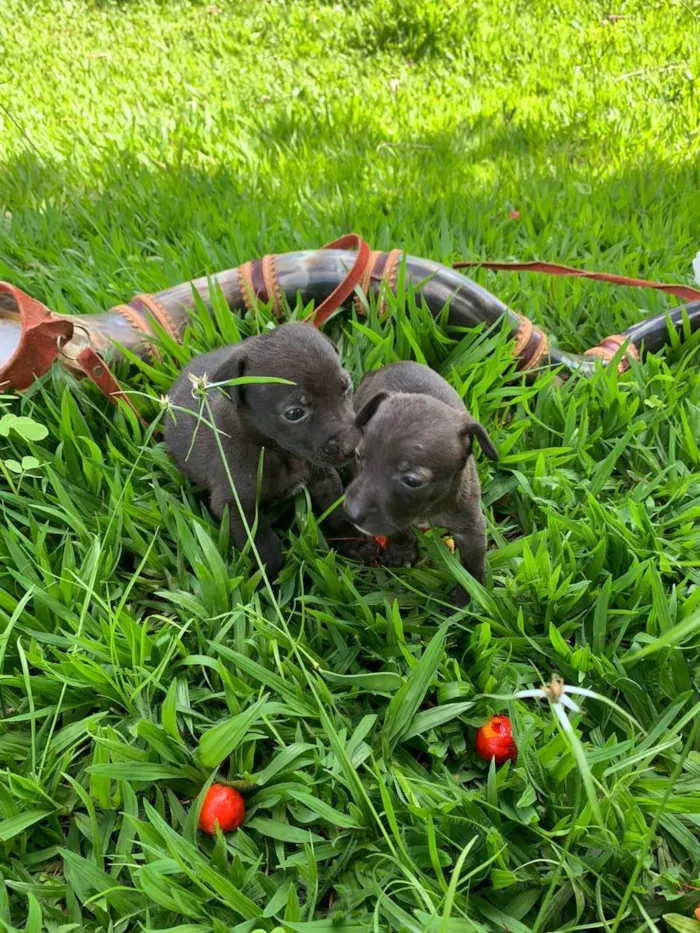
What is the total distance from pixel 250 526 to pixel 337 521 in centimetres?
36

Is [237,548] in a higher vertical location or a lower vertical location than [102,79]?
lower

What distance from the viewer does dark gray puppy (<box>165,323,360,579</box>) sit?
2387mm

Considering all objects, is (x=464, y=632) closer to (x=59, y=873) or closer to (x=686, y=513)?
(x=686, y=513)

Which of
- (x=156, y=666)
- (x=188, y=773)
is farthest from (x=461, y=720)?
(x=156, y=666)

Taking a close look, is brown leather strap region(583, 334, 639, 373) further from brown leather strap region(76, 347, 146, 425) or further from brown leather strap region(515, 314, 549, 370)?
brown leather strap region(76, 347, 146, 425)

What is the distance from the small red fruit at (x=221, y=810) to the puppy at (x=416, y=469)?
915mm

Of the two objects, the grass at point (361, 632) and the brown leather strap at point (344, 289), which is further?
the brown leather strap at point (344, 289)

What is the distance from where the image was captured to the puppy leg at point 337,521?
272 cm

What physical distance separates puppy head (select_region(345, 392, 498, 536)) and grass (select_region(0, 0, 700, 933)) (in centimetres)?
32

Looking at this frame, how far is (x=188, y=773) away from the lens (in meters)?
1.98

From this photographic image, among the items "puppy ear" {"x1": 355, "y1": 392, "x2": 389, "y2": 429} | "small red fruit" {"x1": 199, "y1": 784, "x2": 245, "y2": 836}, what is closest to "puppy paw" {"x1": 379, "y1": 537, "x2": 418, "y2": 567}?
"puppy ear" {"x1": 355, "y1": 392, "x2": 389, "y2": 429}

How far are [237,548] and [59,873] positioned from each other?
3.86 ft

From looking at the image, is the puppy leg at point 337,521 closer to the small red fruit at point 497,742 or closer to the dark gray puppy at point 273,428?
the dark gray puppy at point 273,428

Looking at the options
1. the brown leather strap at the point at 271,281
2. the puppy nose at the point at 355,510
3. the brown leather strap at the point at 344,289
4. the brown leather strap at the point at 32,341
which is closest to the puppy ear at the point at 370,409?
the puppy nose at the point at 355,510
